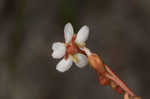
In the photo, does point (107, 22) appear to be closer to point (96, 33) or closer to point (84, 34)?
point (96, 33)

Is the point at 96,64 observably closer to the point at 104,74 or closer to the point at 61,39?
the point at 104,74

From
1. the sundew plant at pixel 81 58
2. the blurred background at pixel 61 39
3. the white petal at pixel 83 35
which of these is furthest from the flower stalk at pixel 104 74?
the blurred background at pixel 61 39

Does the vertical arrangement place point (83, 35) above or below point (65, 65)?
above

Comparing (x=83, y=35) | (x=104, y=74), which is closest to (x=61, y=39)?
(x=83, y=35)

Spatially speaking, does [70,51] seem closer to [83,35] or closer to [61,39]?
[83,35]

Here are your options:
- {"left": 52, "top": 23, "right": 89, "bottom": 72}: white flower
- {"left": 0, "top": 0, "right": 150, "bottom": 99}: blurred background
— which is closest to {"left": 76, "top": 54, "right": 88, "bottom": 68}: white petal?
{"left": 52, "top": 23, "right": 89, "bottom": 72}: white flower

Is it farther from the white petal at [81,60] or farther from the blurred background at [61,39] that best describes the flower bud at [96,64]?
the blurred background at [61,39]

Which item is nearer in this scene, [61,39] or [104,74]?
[104,74]
